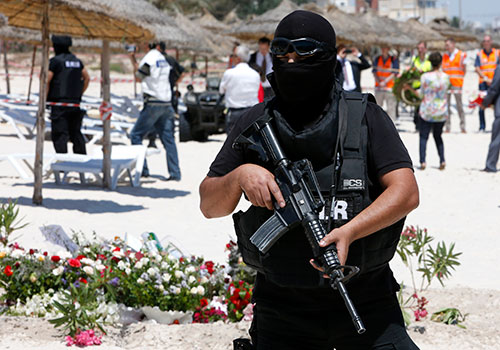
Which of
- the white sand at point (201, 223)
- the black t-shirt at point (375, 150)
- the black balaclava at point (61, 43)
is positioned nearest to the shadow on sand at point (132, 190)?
the white sand at point (201, 223)

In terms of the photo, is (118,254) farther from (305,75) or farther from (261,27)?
(261,27)

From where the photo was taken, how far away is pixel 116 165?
9492 millimetres

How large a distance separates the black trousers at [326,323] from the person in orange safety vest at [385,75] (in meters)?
15.5

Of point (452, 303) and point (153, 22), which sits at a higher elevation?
point (153, 22)

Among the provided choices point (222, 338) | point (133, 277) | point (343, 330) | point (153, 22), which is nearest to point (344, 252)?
point (343, 330)

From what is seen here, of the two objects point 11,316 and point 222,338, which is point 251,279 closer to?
point 222,338

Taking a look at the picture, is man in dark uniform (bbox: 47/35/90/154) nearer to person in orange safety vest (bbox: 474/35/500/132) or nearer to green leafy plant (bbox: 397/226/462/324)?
green leafy plant (bbox: 397/226/462/324)

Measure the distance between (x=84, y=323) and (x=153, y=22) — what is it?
569cm

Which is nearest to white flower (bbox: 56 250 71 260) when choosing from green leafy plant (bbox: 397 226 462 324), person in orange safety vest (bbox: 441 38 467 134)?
green leafy plant (bbox: 397 226 462 324)

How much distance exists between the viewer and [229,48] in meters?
31.5

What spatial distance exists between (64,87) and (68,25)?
75cm

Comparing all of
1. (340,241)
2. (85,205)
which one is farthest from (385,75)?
(340,241)

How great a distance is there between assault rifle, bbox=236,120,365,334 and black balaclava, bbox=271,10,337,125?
0.11 metres

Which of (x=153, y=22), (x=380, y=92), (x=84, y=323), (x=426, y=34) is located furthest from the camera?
(x=426, y=34)
